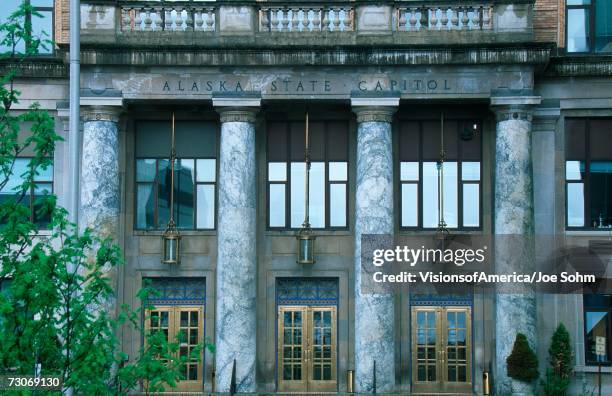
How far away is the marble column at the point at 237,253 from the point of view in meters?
27.1

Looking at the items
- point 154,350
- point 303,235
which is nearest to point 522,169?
point 303,235

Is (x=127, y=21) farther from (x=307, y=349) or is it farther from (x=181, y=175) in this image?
(x=307, y=349)

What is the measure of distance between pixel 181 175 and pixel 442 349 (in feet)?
30.5

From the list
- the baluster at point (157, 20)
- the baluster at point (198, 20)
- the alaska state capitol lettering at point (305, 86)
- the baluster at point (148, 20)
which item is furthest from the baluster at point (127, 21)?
the alaska state capitol lettering at point (305, 86)

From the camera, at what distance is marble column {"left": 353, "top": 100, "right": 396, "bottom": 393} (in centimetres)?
2694

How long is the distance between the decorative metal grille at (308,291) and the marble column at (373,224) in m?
2.02

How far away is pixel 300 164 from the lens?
29781 mm

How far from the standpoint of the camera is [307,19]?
28.1 meters

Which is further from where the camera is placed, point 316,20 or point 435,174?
point 435,174

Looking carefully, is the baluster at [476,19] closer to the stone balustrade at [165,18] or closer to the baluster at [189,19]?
the stone balustrade at [165,18]

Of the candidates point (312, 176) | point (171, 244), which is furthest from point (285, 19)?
point (171, 244)

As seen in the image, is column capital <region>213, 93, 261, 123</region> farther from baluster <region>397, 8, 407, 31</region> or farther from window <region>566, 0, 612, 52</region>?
window <region>566, 0, 612, 52</region>

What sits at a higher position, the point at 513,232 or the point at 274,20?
the point at 274,20

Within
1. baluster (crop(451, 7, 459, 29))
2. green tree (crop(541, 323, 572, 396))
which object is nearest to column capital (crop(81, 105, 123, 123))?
baluster (crop(451, 7, 459, 29))
